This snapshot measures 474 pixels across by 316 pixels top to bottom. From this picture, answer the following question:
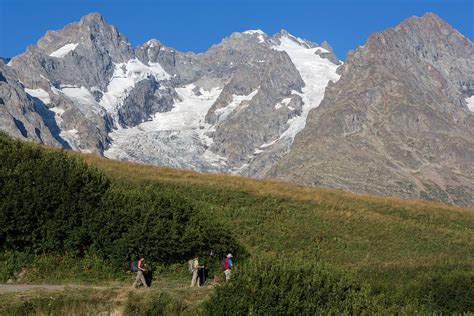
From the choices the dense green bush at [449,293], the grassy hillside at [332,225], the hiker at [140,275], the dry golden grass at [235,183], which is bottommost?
the hiker at [140,275]

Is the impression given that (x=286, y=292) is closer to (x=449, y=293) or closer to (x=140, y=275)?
(x=140, y=275)

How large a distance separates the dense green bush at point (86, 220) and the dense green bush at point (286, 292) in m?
12.7

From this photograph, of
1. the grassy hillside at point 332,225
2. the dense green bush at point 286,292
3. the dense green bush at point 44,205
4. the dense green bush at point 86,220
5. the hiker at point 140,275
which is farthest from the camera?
the grassy hillside at point 332,225

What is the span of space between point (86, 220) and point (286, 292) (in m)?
16.6

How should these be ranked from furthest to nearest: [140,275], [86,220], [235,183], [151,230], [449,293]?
1. [235,183]
2. [151,230]
3. [86,220]
4. [449,293]
5. [140,275]

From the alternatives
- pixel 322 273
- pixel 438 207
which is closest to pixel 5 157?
pixel 322 273

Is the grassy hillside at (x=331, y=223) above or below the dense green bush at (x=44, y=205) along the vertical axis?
above

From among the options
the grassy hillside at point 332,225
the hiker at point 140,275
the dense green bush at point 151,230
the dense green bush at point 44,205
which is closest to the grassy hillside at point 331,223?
the grassy hillside at point 332,225

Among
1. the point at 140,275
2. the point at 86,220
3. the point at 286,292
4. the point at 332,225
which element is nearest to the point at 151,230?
the point at 86,220

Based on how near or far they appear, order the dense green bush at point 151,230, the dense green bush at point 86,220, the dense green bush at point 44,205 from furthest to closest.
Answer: the dense green bush at point 151,230 → the dense green bush at point 86,220 → the dense green bush at point 44,205

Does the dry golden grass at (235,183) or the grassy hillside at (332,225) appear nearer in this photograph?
the grassy hillside at (332,225)

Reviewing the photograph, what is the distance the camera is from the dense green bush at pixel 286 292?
73.8ft

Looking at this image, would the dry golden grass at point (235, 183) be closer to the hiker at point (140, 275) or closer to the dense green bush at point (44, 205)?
the dense green bush at point (44, 205)

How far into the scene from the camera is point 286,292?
22969 mm
